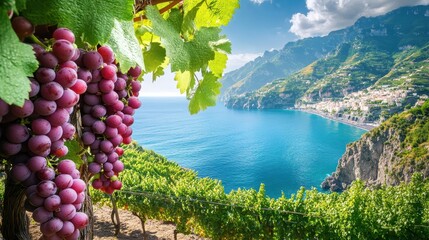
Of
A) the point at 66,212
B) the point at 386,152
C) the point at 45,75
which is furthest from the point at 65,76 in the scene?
the point at 386,152

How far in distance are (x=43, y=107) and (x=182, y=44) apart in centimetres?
Result: 60

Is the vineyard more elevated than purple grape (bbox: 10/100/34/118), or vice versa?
purple grape (bbox: 10/100/34/118)

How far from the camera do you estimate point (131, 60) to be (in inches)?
31.7

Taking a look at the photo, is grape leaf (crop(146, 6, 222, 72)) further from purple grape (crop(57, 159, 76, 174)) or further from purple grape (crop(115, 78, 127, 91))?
purple grape (crop(57, 159, 76, 174))

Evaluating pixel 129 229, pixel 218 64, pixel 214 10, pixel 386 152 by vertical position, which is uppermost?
pixel 214 10

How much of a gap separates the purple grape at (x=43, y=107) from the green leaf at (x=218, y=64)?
1.05 meters

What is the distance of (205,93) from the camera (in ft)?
5.59

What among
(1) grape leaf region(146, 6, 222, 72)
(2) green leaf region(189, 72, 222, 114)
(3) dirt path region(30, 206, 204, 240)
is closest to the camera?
(1) grape leaf region(146, 6, 222, 72)

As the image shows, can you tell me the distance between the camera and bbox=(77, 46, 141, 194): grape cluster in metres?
1.12

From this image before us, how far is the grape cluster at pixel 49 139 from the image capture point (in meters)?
0.74

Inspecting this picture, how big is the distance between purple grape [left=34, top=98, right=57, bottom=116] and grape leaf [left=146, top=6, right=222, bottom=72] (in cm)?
44

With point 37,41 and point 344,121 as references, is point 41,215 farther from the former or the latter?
point 344,121

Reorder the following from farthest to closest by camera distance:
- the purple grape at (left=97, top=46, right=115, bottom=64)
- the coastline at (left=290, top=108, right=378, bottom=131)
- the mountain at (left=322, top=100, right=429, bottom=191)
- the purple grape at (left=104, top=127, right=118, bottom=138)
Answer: the coastline at (left=290, top=108, right=378, bottom=131) < the mountain at (left=322, top=100, right=429, bottom=191) < the purple grape at (left=104, top=127, right=118, bottom=138) < the purple grape at (left=97, top=46, right=115, bottom=64)

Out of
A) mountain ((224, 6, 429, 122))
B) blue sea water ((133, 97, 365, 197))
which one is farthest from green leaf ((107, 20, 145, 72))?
mountain ((224, 6, 429, 122))
